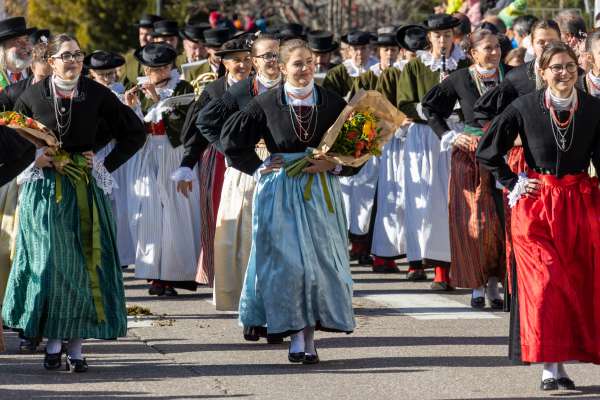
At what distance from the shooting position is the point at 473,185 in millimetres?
11602

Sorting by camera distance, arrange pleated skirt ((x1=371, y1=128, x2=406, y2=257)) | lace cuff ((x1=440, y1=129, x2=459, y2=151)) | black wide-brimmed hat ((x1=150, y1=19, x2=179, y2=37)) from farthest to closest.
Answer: black wide-brimmed hat ((x1=150, y1=19, x2=179, y2=37)) < pleated skirt ((x1=371, y1=128, x2=406, y2=257)) < lace cuff ((x1=440, y1=129, x2=459, y2=151))

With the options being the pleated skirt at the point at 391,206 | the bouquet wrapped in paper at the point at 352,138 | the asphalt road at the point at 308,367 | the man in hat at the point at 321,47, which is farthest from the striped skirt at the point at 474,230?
the man in hat at the point at 321,47

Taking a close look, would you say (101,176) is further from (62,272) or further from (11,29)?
(11,29)

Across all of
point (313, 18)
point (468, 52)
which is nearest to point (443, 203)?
point (468, 52)

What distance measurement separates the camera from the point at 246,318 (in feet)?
30.2

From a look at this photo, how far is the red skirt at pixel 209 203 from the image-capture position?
11.9m

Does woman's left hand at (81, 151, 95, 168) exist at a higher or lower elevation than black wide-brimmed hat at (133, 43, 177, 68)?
lower

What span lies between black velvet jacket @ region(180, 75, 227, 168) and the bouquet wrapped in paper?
66.6 inches

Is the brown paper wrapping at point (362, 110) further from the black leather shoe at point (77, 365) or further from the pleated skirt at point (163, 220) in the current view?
the pleated skirt at point (163, 220)

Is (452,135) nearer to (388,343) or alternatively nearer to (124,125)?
(388,343)

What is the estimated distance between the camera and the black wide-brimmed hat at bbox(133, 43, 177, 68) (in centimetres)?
1266

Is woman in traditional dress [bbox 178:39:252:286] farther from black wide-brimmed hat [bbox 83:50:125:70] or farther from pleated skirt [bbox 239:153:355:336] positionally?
black wide-brimmed hat [bbox 83:50:125:70]

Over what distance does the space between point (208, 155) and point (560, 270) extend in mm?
4432

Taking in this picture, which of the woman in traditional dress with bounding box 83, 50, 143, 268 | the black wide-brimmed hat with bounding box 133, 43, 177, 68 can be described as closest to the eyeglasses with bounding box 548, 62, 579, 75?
the black wide-brimmed hat with bounding box 133, 43, 177, 68
